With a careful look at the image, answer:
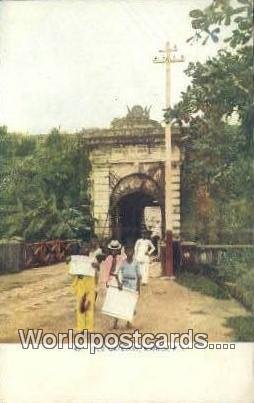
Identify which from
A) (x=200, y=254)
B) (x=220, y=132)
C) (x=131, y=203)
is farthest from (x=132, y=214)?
(x=220, y=132)

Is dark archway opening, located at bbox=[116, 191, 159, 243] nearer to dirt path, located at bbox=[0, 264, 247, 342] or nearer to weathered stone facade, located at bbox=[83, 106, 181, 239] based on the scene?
weathered stone facade, located at bbox=[83, 106, 181, 239]

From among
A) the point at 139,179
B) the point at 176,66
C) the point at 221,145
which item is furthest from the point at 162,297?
the point at 176,66

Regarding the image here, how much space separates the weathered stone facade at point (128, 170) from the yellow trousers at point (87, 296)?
0.70ft

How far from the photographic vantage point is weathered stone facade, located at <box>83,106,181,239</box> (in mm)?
2381

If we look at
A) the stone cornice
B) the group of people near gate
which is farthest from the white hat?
the stone cornice

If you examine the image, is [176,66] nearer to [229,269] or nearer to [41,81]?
[41,81]

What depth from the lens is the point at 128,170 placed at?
2.46 metres

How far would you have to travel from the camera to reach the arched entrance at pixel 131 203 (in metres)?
2.37

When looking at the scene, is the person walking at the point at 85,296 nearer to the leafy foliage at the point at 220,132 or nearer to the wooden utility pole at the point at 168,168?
the wooden utility pole at the point at 168,168

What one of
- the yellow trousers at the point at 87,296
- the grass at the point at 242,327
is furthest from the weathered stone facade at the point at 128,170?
the grass at the point at 242,327

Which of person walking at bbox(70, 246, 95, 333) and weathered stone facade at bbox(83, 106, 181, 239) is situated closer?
person walking at bbox(70, 246, 95, 333)

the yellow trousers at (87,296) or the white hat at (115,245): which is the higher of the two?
the white hat at (115,245)

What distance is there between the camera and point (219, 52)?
233cm

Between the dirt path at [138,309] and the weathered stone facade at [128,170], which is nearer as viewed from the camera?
the dirt path at [138,309]
